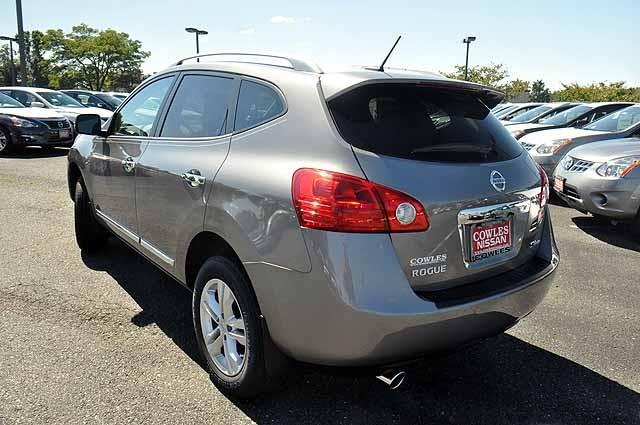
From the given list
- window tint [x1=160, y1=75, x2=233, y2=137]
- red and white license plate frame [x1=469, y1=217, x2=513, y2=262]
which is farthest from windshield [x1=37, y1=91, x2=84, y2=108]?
red and white license plate frame [x1=469, y1=217, x2=513, y2=262]

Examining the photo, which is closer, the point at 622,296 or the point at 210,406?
the point at 210,406

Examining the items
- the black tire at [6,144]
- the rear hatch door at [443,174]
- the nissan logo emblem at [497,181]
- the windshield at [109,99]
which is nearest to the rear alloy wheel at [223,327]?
the rear hatch door at [443,174]

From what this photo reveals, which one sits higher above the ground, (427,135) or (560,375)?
(427,135)

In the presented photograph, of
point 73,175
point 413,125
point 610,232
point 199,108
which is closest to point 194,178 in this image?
point 199,108

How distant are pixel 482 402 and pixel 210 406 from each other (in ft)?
4.52

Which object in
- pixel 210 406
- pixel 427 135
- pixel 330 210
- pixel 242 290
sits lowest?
pixel 210 406

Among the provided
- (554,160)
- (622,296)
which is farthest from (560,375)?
(554,160)

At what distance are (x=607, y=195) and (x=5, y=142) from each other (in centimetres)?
1175

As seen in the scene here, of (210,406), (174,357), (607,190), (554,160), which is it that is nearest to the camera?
(210,406)

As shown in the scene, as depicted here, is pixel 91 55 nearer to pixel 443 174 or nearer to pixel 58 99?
pixel 58 99

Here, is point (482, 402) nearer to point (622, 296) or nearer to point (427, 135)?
point (427, 135)

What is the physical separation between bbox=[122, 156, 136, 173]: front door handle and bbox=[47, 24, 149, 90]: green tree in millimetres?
60112

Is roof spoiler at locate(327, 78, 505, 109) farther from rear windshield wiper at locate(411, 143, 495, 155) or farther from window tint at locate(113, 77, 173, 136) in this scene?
window tint at locate(113, 77, 173, 136)

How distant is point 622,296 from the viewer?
157 inches
